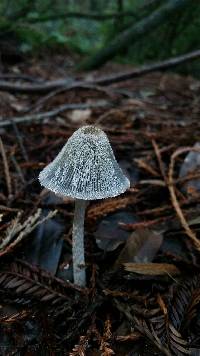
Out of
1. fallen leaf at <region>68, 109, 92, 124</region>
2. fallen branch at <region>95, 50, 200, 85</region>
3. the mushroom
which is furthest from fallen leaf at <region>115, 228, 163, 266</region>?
fallen branch at <region>95, 50, 200, 85</region>

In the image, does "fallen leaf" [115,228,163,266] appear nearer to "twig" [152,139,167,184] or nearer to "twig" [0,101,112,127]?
"twig" [152,139,167,184]

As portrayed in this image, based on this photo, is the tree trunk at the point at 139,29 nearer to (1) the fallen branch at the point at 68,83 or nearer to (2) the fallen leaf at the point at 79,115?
(1) the fallen branch at the point at 68,83

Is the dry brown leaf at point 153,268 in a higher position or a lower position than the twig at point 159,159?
lower

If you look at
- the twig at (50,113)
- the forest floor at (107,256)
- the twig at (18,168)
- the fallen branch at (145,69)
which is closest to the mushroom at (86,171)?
the forest floor at (107,256)

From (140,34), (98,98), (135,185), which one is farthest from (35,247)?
(140,34)

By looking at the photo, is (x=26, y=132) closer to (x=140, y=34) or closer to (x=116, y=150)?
(x=116, y=150)

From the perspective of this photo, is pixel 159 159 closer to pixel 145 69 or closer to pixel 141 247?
pixel 141 247
